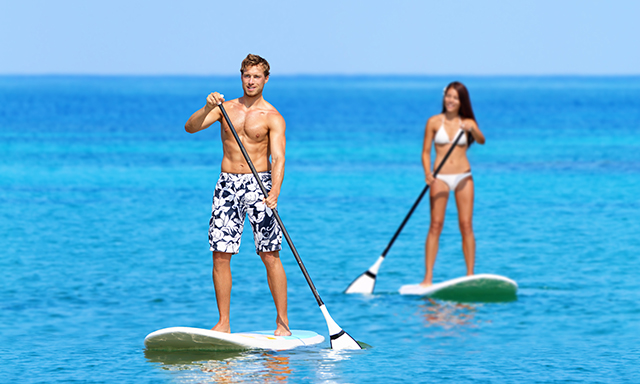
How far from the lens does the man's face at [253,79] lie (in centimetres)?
823

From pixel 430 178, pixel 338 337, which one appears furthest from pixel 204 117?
pixel 430 178

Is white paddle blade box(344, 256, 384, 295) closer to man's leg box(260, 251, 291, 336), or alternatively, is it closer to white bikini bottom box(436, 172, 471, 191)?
white bikini bottom box(436, 172, 471, 191)

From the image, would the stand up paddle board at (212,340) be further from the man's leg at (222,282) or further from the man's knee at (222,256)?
the man's knee at (222,256)

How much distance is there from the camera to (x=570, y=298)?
11.1m

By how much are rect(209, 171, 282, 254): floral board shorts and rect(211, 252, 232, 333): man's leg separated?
13cm

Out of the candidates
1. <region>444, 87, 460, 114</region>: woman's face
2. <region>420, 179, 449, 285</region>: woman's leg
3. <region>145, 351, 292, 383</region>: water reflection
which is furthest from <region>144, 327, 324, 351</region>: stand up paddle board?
<region>444, 87, 460, 114</region>: woman's face

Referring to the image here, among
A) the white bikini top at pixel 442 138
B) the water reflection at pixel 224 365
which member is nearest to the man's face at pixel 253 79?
the water reflection at pixel 224 365

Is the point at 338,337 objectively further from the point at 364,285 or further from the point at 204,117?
the point at 364,285

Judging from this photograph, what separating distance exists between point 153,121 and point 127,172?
120ft

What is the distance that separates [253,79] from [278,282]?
1733 mm

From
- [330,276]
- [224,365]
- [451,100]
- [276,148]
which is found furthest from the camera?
[330,276]

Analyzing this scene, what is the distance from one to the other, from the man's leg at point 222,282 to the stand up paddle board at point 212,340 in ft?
0.51

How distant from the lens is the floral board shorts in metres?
8.30

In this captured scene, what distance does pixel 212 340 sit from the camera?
27.7 feet
